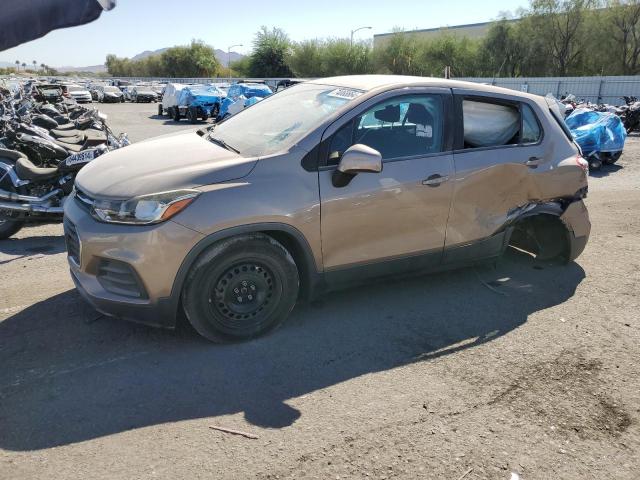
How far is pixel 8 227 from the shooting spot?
20.6 ft

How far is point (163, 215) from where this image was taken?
337 cm

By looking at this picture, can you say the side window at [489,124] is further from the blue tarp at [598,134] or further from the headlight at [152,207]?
the blue tarp at [598,134]

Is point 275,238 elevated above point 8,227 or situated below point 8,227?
above

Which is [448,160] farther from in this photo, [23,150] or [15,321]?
[23,150]

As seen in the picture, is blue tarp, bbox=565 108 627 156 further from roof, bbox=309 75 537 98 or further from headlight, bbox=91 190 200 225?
headlight, bbox=91 190 200 225

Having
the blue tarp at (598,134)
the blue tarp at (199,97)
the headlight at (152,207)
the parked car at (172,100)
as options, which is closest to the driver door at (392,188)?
the headlight at (152,207)

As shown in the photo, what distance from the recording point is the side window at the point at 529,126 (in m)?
4.78

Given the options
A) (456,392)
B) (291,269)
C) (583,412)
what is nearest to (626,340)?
(583,412)

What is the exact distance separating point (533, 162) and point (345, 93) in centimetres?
181

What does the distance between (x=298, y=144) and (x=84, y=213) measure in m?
1.53

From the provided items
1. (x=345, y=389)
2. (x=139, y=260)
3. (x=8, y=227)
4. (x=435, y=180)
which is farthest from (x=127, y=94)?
(x=345, y=389)

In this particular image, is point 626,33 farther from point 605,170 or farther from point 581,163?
point 581,163

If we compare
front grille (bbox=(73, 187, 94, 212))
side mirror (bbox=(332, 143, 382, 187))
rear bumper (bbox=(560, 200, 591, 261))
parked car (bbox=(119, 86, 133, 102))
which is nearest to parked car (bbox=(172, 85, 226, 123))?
rear bumper (bbox=(560, 200, 591, 261))

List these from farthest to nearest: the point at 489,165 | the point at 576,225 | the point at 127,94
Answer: the point at 127,94
the point at 576,225
the point at 489,165
